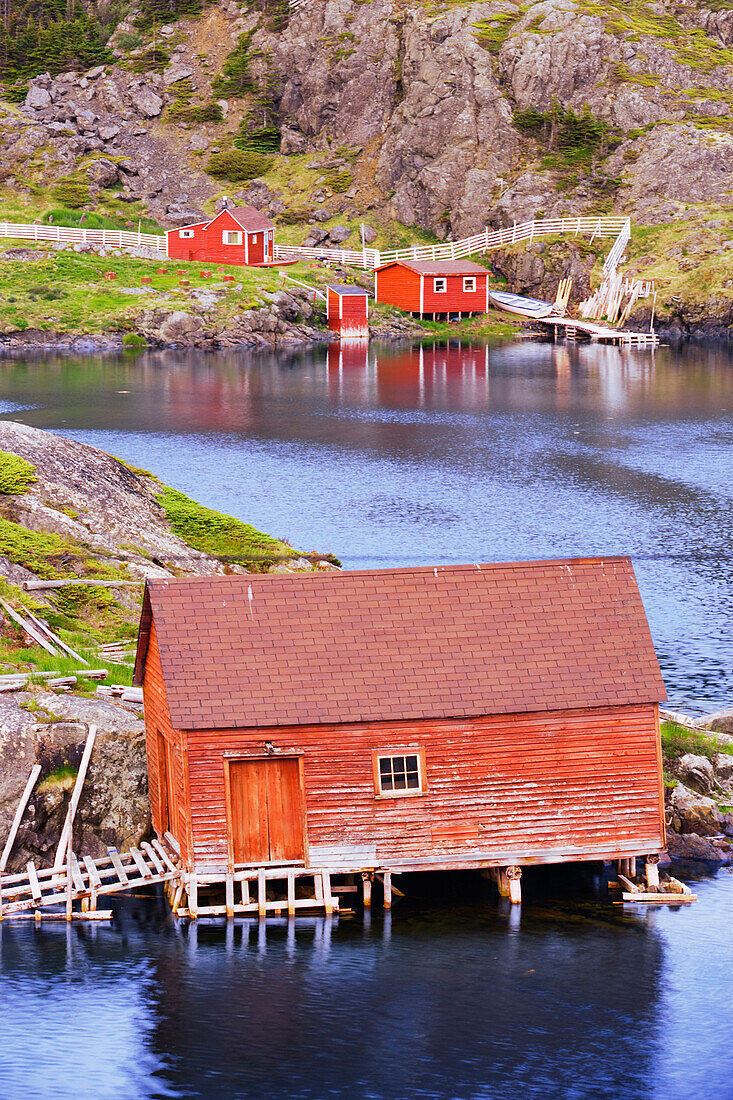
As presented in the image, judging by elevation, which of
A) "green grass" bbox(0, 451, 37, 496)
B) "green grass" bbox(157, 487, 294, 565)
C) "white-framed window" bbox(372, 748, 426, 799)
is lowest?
"white-framed window" bbox(372, 748, 426, 799)

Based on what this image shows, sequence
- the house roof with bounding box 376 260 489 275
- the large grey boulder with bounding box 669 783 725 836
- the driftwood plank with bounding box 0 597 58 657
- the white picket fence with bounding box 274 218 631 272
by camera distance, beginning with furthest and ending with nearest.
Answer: the white picket fence with bounding box 274 218 631 272 → the house roof with bounding box 376 260 489 275 → the driftwood plank with bounding box 0 597 58 657 → the large grey boulder with bounding box 669 783 725 836

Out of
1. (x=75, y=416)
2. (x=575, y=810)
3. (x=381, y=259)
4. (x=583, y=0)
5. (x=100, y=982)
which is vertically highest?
(x=583, y=0)

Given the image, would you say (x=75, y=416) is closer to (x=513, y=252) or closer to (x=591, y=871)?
(x=591, y=871)

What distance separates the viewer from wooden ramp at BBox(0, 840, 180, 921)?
26.3 metres

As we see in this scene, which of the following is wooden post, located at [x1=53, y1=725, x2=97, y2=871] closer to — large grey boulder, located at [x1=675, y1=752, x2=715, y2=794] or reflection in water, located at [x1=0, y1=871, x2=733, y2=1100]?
reflection in water, located at [x1=0, y1=871, x2=733, y2=1100]

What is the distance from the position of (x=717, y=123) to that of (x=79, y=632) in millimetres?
132498

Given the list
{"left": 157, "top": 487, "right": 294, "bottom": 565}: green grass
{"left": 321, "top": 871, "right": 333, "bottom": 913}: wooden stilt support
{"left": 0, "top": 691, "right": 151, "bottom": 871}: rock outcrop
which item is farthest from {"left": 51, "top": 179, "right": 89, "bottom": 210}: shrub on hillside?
{"left": 321, "top": 871, "right": 333, "bottom": 913}: wooden stilt support

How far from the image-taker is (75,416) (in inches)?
3366

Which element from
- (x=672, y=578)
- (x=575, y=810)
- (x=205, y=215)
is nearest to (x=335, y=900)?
(x=575, y=810)

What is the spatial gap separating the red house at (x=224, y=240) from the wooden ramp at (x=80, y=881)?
374ft

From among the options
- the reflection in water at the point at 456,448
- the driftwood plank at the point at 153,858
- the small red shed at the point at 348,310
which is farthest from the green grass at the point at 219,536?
the small red shed at the point at 348,310

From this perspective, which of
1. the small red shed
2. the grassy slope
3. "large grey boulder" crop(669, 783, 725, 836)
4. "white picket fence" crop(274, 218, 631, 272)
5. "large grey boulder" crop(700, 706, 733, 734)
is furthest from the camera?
"white picket fence" crop(274, 218, 631, 272)

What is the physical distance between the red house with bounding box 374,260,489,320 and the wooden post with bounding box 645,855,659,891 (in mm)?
113689

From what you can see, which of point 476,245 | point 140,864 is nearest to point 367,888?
point 140,864
